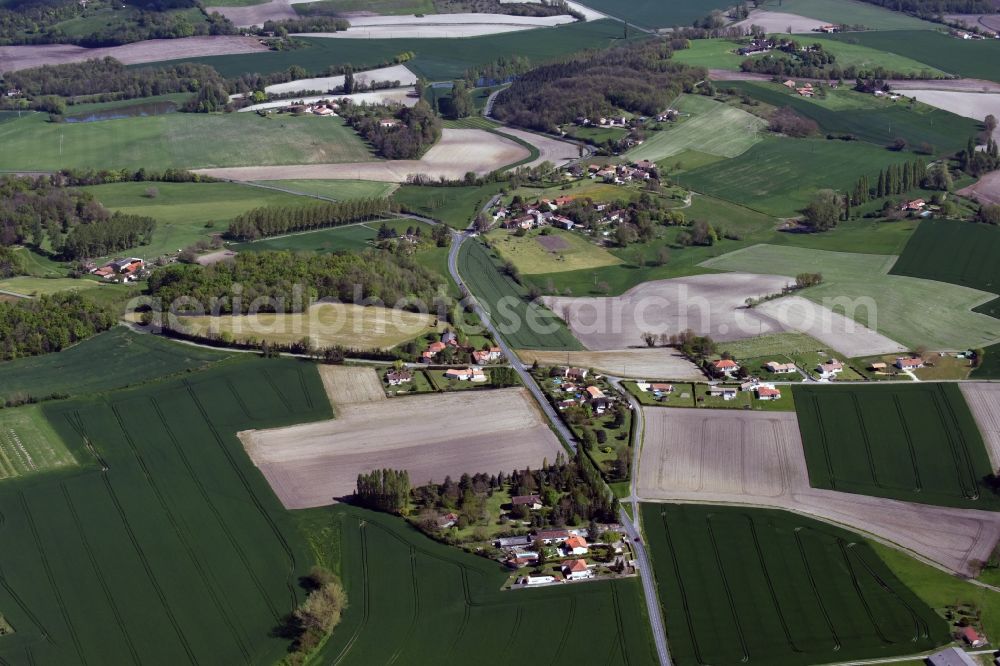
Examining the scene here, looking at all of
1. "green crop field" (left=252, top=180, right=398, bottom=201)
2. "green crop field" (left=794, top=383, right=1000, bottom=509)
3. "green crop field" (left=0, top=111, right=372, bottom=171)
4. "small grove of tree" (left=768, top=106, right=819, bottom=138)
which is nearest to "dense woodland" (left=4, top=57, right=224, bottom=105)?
"green crop field" (left=0, top=111, right=372, bottom=171)

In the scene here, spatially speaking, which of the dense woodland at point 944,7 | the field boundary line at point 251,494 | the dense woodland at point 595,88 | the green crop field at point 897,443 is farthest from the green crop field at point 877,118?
the field boundary line at point 251,494

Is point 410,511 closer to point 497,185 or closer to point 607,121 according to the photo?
point 497,185

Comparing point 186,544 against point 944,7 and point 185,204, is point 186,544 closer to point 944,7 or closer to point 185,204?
point 185,204

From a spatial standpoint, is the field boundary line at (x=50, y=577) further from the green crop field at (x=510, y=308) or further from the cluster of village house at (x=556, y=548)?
the green crop field at (x=510, y=308)

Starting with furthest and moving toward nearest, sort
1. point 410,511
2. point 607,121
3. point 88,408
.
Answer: point 607,121
point 88,408
point 410,511

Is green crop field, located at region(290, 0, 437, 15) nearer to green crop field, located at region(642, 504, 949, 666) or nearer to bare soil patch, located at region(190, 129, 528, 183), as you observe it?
bare soil patch, located at region(190, 129, 528, 183)

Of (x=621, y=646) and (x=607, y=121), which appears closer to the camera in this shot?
(x=621, y=646)

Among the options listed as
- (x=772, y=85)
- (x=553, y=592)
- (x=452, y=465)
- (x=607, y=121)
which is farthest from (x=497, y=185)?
(x=553, y=592)

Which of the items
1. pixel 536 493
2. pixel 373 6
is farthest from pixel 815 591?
pixel 373 6
